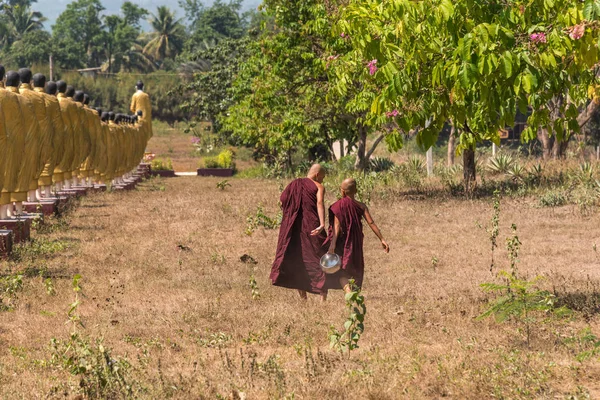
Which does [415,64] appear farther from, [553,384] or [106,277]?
[106,277]

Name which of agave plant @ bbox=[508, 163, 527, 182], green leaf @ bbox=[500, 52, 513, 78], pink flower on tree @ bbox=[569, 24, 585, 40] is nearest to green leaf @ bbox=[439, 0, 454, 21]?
green leaf @ bbox=[500, 52, 513, 78]

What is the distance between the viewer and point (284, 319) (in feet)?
26.5

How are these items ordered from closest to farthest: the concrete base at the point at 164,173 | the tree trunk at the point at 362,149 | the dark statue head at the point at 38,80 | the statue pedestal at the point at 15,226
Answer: the statue pedestal at the point at 15,226
the dark statue head at the point at 38,80
the tree trunk at the point at 362,149
the concrete base at the point at 164,173

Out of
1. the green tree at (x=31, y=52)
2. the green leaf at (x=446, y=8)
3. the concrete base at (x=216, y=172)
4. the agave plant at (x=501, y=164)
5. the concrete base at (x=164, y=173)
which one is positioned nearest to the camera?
the green leaf at (x=446, y=8)

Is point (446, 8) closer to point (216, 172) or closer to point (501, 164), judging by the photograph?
point (501, 164)

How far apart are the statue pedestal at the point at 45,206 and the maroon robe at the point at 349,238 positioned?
7727 mm

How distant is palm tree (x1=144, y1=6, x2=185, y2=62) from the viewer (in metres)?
85.7

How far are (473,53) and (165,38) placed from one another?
268ft

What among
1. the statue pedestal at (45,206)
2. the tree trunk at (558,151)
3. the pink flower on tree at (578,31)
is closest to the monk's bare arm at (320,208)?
the pink flower on tree at (578,31)


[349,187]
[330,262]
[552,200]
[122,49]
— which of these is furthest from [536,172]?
[122,49]

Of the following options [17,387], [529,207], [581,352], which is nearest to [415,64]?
[581,352]

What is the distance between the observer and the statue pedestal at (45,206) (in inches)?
614

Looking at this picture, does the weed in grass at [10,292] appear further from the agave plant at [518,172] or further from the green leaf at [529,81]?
the agave plant at [518,172]

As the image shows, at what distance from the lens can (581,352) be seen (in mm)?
6613
